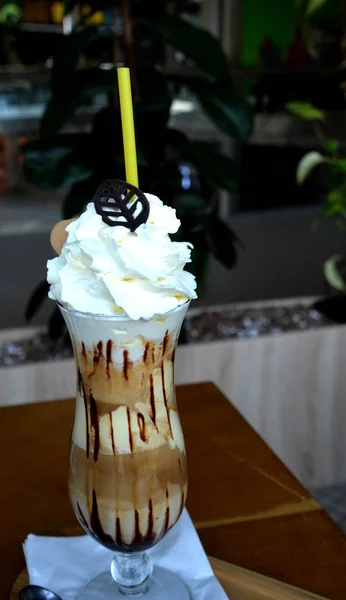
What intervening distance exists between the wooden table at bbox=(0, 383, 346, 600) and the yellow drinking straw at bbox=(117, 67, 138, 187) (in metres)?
0.55

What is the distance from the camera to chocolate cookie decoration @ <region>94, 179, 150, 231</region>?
0.76 metres

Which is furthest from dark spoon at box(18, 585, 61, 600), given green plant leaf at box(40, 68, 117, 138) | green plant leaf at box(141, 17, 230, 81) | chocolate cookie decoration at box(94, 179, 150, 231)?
green plant leaf at box(141, 17, 230, 81)

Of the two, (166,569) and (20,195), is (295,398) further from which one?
(20,195)

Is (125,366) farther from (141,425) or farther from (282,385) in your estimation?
(282,385)

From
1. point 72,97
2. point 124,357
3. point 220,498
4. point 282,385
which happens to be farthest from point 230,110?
point 124,357

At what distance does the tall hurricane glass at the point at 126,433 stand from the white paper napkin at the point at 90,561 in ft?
0.35

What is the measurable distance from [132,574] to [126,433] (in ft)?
0.72

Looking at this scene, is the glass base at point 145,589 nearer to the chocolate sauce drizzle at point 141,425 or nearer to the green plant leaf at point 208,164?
the chocolate sauce drizzle at point 141,425

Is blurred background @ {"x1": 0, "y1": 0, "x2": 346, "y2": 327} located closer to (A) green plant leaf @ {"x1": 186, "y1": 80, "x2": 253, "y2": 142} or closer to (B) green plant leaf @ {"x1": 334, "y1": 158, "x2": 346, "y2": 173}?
(A) green plant leaf @ {"x1": 186, "y1": 80, "x2": 253, "y2": 142}

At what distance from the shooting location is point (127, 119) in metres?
0.77

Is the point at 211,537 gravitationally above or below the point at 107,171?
below

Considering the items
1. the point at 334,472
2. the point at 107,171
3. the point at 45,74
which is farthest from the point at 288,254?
the point at 45,74

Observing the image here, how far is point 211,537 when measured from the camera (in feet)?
3.29

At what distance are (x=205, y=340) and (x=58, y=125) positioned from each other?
0.80 m
